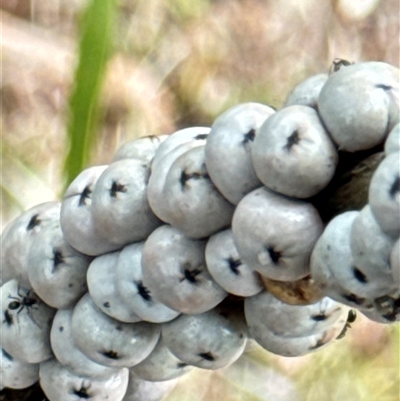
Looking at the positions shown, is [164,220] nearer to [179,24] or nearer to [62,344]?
[62,344]

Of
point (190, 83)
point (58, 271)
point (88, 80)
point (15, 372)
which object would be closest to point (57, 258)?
point (58, 271)

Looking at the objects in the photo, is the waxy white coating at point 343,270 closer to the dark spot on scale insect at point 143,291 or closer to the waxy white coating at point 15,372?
the dark spot on scale insect at point 143,291

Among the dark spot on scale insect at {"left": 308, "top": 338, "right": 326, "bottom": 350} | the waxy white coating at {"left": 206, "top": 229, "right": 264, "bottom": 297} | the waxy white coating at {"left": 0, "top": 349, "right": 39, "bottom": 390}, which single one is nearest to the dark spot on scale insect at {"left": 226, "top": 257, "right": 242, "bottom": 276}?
the waxy white coating at {"left": 206, "top": 229, "right": 264, "bottom": 297}

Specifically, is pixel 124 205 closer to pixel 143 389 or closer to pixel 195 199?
pixel 195 199

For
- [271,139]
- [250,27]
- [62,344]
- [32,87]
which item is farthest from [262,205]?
[250,27]

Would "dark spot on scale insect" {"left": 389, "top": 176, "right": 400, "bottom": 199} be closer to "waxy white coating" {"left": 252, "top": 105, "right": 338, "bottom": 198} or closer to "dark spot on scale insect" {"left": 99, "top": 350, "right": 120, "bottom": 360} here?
"waxy white coating" {"left": 252, "top": 105, "right": 338, "bottom": 198}

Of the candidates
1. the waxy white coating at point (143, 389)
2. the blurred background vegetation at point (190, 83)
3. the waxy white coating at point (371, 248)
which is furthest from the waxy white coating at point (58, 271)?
the blurred background vegetation at point (190, 83)
